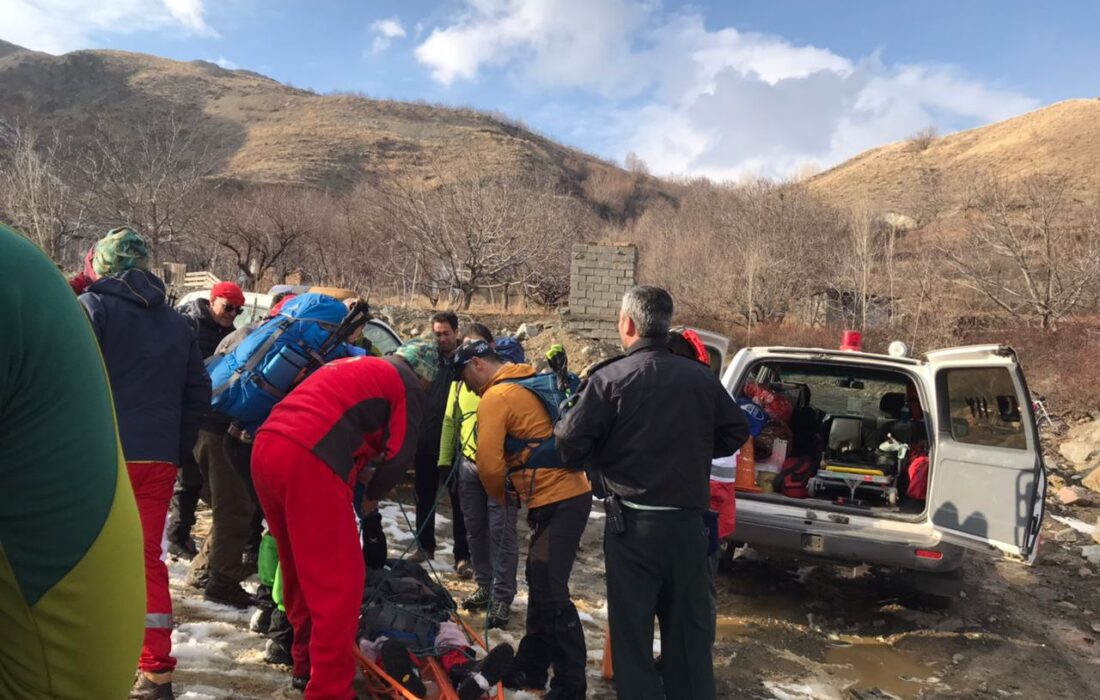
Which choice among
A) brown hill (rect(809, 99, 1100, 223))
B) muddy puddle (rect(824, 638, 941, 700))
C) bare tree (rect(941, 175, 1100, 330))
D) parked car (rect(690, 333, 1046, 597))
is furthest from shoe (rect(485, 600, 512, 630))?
brown hill (rect(809, 99, 1100, 223))

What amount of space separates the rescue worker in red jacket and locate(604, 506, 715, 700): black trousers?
1088 millimetres

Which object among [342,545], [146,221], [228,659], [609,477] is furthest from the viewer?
[146,221]

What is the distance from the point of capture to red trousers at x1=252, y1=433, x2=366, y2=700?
8.89 ft

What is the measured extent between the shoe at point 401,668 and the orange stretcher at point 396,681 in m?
0.03

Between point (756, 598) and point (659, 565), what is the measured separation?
2900 millimetres

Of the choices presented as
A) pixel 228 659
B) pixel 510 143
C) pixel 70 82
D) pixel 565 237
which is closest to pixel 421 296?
pixel 565 237

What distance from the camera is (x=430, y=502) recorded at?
18.1ft

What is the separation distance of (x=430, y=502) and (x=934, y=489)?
370 cm

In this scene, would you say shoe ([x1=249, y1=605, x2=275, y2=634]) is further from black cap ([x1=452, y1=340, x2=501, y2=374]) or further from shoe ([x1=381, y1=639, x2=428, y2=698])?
black cap ([x1=452, y1=340, x2=501, y2=374])

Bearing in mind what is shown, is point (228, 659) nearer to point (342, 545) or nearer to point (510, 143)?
point (342, 545)

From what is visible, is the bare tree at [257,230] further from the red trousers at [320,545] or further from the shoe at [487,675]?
the shoe at [487,675]

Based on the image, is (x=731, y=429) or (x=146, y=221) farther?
(x=146, y=221)

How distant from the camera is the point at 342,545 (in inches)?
110

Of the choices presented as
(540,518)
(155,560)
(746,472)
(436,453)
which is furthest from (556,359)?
(155,560)
